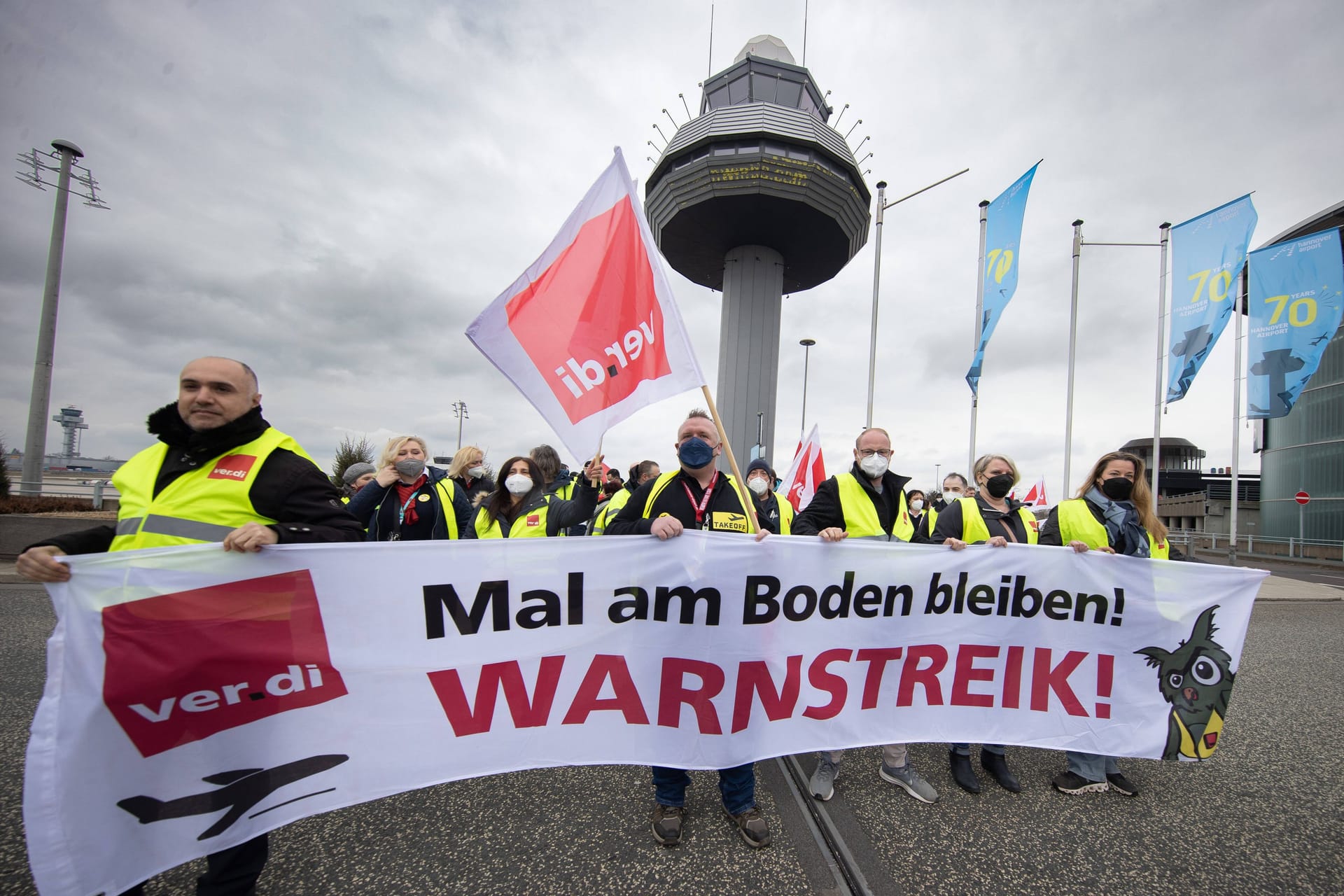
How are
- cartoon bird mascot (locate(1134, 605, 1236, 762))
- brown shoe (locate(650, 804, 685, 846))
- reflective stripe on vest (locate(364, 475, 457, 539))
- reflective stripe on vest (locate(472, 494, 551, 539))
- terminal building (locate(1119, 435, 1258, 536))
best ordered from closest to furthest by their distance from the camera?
brown shoe (locate(650, 804, 685, 846)), cartoon bird mascot (locate(1134, 605, 1236, 762)), reflective stripe on vest (locate(472, 494, 551, 539)), reflective stripe on vest (locate(364, 475, 457, 539)), terminal building (locate(1119, 435, 1258, 536))

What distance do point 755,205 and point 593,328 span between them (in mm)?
22774

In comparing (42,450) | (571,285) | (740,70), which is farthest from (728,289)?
(571,285)

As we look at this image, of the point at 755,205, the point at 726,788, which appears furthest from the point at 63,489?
the point at 755,205

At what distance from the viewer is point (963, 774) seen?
301 centimetres

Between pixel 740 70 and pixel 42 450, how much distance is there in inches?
1143

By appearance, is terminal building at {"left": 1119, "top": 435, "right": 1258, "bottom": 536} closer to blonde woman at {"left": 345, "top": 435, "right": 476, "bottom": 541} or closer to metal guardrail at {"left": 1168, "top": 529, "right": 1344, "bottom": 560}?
metal guardrail at {"left": 1168, "top": 529, "right": 1344, "bottom": 560}

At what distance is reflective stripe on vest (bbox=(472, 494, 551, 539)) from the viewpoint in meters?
3.73

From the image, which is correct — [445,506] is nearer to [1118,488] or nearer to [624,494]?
[624,494]

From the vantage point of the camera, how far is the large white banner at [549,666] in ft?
5.96

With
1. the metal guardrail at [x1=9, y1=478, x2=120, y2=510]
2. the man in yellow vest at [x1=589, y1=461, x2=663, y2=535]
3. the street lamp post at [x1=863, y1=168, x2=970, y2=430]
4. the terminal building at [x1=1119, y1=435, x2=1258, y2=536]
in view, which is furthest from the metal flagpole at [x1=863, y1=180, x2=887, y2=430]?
the terminal building at [x1=1119, y1=435, x2=1258, y2=536]

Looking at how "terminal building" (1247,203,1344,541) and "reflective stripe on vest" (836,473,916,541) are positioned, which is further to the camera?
"terminal building" (1247,203,1344,541)

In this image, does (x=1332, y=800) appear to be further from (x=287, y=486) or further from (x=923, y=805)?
(x=287, y=486)

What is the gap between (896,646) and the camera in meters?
2.82

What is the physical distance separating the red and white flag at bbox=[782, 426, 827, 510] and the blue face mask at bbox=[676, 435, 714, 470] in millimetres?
5660
